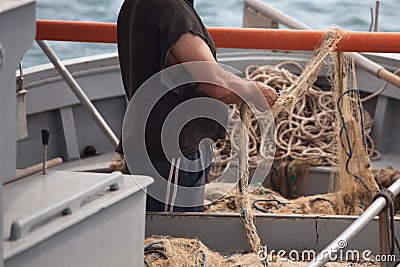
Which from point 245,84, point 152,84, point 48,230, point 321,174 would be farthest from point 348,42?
point 48,230

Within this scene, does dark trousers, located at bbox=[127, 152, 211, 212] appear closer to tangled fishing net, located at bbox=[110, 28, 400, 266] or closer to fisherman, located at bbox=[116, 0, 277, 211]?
fisherman, located at bbox=[116, 0, 277, 211]

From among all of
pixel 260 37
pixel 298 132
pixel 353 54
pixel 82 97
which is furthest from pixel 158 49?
pixel 298 132

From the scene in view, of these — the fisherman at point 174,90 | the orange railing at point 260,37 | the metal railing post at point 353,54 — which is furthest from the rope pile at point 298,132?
the fisherman at point 174,90

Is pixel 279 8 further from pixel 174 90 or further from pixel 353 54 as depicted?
pixel 174 90

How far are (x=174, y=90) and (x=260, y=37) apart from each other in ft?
2.91

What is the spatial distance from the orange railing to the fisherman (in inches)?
24.9

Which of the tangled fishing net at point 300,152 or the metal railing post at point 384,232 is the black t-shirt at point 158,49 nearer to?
the tangled fishing net at point 300,152

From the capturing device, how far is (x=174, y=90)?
2934 millimetres

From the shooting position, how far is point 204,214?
3270mm

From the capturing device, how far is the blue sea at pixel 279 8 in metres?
17.6

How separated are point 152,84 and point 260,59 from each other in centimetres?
304

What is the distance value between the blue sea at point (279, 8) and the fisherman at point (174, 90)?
1362cm

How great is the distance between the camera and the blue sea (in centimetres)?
1756

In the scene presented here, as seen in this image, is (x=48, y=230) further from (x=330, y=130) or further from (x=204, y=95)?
(x=330, y=130)
